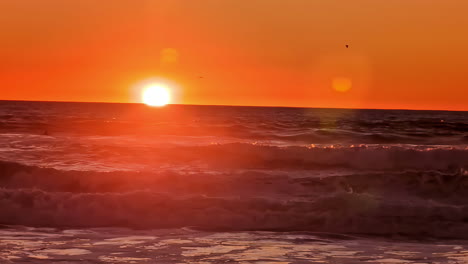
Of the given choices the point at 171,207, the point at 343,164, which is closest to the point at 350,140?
the point at 343,164

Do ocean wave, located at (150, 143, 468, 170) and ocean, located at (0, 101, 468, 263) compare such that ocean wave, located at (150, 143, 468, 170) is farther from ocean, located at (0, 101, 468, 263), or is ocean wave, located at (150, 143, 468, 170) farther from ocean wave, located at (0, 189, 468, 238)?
ocean wave, located at (0, 189, 468, 238)

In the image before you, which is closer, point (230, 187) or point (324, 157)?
point (230, 187)

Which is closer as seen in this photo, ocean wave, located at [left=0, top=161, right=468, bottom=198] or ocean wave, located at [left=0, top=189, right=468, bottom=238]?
ocean wave, located at [left=0, top=189, right=468, bottom=238]

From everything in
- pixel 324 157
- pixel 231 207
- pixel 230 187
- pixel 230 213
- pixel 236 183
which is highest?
pixel 324 157

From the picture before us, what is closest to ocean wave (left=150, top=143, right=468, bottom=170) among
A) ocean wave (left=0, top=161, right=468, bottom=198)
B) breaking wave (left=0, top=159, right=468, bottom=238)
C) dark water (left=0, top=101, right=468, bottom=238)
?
dark water (left=0, top=101, right=468, bottom=238)

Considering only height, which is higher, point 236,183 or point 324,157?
point 324,157

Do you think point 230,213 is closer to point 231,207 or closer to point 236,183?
point 231,207

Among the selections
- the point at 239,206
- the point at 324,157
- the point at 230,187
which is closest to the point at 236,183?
the point at 230,187

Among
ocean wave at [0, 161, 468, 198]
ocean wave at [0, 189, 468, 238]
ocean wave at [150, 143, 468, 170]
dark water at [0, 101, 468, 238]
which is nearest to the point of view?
ocean wave at [0, 189, 468, 238]

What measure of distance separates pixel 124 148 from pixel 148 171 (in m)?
6.93

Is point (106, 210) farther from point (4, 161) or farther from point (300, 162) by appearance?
point (300, 162)


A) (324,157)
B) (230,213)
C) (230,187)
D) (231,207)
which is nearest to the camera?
(230,213)

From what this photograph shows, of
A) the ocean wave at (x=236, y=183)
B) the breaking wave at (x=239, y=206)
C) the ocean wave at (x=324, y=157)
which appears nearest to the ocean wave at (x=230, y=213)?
the breaking wave at (x=239, y=206)

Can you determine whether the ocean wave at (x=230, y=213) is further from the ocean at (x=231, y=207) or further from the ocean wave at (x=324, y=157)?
the ocean wave at (x=324, y=157)
